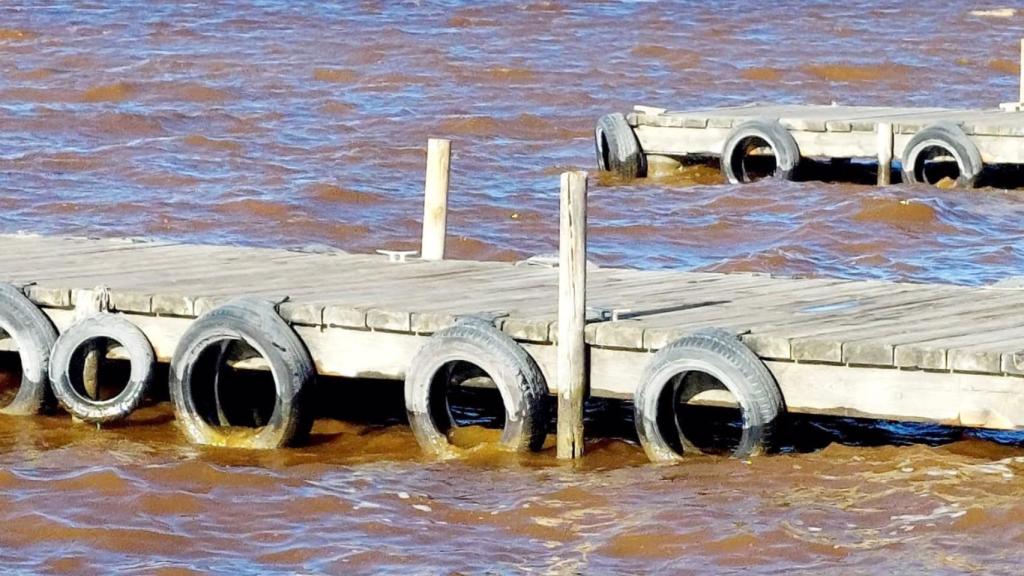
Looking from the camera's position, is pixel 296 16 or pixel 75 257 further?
pixel 296 16

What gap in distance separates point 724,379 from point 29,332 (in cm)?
393

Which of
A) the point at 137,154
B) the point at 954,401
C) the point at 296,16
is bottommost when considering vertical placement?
the point at 954,401

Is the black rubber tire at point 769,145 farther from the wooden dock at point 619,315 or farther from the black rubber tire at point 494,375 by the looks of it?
the black rubber tire at point 494,375

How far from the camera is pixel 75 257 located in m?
13.0

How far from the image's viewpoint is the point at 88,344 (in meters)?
11.4

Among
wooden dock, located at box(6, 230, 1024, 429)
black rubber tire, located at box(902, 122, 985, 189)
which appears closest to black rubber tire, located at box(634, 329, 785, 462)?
wooden dock, located at box(6, 230, 1024, 429)

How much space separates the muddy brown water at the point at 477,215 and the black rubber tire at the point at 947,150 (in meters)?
0.29

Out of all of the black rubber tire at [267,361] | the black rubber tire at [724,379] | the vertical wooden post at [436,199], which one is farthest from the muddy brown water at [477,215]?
the vertical wooden post at [436,199]

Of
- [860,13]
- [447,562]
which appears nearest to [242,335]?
[447,562]

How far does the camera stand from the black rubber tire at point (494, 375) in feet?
34.0

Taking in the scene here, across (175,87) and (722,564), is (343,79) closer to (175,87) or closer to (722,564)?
(175,87)

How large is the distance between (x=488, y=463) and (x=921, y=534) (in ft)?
7.50

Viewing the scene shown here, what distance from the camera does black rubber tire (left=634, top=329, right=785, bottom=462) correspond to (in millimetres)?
9984

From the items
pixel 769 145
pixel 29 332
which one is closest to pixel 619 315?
pixel 29 332
